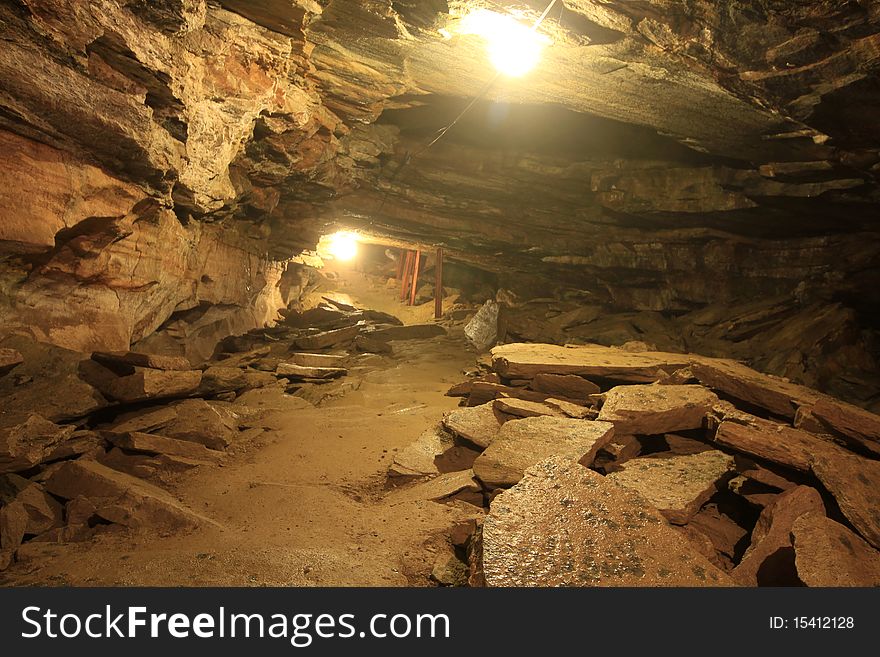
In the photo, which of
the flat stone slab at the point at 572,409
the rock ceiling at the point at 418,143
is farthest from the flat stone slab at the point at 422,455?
the rock ceiling at the point at 418,143

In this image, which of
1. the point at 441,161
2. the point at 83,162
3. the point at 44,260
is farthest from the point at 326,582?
the point at 441,161

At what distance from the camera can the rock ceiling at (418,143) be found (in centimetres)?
A: 420

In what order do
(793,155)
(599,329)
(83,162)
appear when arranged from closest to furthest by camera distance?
(83,162) < (793,155) < (599,329)

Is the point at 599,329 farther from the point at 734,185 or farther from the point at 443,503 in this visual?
the point at 443,503

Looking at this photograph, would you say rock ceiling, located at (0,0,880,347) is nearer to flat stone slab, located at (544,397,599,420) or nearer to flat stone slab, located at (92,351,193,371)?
flat stone slab, located at (92,351,193,371)

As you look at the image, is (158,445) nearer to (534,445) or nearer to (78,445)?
(78,445)

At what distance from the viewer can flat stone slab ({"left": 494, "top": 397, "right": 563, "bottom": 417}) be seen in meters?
4.59

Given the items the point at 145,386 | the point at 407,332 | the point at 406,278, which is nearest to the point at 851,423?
the point at 145,386

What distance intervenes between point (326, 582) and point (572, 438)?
90.0 inches

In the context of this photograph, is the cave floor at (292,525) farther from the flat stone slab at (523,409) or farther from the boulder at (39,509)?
the flat stone slab at (523,409)

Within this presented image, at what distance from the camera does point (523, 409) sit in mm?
4664

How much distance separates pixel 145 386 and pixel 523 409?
397 centimetres

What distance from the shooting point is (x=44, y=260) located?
175 inches

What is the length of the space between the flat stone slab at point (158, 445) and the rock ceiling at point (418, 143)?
1479 mm
